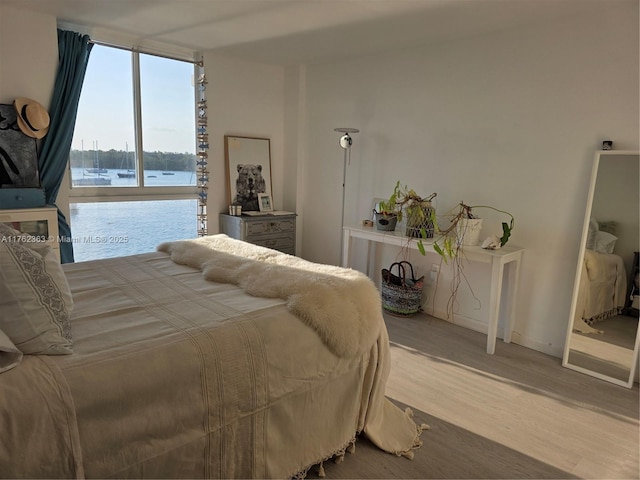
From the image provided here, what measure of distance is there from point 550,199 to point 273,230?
258 cm

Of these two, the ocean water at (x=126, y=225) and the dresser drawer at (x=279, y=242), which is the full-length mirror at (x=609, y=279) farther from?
the ocean water at (x=126, y=225)

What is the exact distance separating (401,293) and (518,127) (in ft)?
5.22

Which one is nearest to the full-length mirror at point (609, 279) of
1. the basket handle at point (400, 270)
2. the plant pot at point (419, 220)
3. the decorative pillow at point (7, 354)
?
the plant pot at point (419, 220)

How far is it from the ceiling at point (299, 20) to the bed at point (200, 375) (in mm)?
1828

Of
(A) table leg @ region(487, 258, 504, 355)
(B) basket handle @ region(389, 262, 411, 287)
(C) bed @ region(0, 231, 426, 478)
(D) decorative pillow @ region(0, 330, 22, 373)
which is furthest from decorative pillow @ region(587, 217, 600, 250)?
(D) decorative pillow @ region(0, 330, 22, 373)

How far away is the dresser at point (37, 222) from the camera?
2934mm

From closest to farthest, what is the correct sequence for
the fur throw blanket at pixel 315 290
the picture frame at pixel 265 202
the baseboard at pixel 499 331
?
1. the fur throw blanket at pixel 315 290
2. the baseboard at pixel 499 331
3. the picture frame at pixel 265 202

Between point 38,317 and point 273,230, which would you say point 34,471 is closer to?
point 38,317

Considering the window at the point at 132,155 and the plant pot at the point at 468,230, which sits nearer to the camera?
the plant pot at the point at 468,230

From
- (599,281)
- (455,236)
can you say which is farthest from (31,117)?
(599,281)

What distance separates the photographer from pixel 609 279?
8.97 feet

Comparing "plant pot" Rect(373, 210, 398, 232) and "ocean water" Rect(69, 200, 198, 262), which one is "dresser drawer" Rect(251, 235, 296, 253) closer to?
"ocean water" Rect(69, 200, 198, 262)

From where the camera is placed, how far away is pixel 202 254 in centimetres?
238

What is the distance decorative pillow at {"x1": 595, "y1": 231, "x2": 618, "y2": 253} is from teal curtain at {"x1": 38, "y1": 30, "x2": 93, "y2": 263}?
13.1 feet
